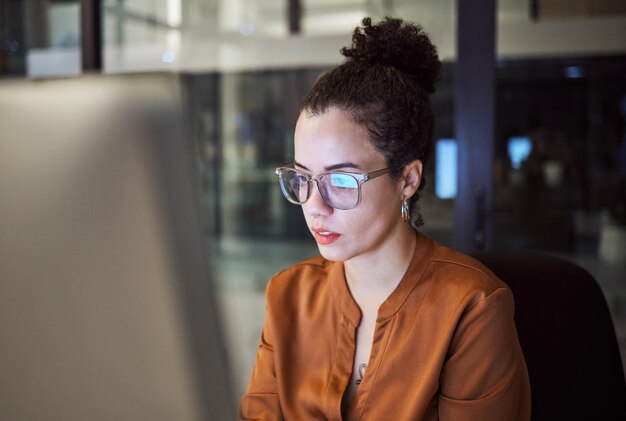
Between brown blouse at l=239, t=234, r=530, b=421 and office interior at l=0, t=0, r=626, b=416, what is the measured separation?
2.03 feet

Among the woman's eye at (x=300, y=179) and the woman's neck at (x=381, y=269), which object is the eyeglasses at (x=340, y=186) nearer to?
the woman's eye at (x=300, y=179)

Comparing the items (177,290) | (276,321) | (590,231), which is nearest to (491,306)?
(276,321)

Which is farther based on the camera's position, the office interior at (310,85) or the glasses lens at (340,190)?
the office interior at (310,85)

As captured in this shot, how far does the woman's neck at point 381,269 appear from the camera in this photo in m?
1.21

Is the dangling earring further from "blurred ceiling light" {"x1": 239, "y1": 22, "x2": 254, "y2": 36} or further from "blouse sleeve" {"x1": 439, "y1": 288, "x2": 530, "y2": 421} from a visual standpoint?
"blurred ceiling light" {"x1": 239, "y1": 22, "x2": 254, "y2": 36}

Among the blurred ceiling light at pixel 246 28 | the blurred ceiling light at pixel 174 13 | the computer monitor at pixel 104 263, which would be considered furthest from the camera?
the blurred ceiling light at pixel 246 28

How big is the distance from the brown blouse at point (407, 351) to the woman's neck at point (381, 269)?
0.03 metres

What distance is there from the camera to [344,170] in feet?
3.74

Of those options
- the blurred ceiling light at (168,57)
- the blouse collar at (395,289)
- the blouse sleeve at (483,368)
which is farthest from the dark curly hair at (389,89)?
the blurred ceiling light at (168,57)

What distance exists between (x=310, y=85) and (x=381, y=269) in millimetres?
3150

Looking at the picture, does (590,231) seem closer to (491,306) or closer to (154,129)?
(491,306)

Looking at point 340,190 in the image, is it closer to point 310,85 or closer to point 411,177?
point 411,177

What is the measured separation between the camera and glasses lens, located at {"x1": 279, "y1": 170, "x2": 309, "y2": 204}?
3.84ft

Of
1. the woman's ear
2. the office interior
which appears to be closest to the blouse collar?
the woman's ear
